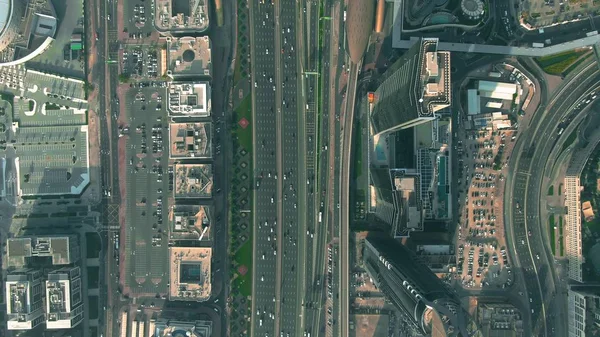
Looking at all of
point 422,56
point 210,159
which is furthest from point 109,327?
point 422,56

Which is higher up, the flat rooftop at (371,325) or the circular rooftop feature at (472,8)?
the circular rooftop feature at (472,8)

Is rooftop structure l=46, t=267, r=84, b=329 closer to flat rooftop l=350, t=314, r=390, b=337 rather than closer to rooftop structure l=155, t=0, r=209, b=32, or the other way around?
rooftop structure l=155, t=0, r=209, b=32


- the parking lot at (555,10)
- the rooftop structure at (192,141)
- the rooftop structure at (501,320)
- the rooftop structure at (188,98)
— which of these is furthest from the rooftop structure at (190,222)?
the parking lot at (555,10)

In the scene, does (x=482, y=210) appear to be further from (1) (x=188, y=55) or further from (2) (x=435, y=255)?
(1) (x=188, y=55)

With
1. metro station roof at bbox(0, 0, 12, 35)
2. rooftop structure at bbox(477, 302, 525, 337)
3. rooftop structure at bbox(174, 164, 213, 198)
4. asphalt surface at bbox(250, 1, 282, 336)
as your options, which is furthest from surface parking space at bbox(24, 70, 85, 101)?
Answer: rooftop structure at bbox(477, 302, 525, 337)

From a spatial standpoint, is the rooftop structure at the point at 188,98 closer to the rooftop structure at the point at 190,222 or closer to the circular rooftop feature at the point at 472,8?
the rooftop structure at the point at 190,222

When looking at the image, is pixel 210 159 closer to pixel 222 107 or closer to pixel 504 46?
pixel 222 107

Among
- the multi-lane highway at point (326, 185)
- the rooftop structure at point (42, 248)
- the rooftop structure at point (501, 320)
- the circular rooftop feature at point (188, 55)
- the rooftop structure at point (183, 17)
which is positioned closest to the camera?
the rooftop structure at point (42, 248)
